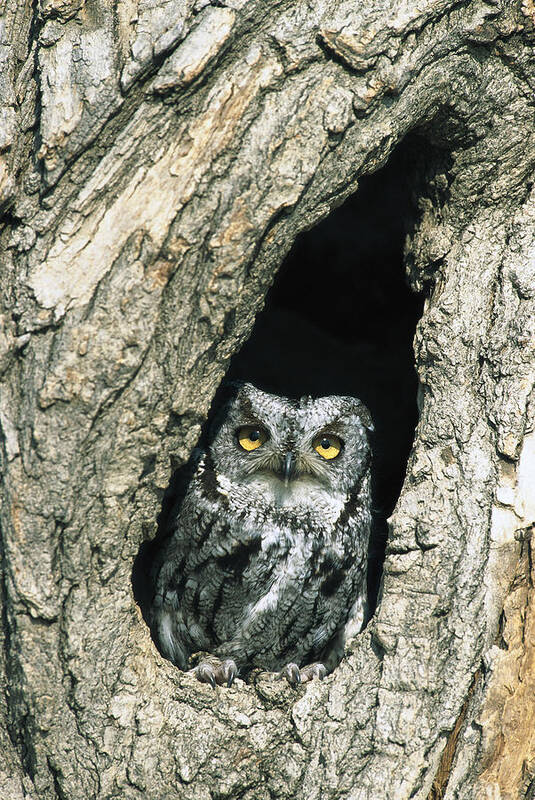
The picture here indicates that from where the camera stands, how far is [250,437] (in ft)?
10.3

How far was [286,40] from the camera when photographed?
7.38 feet

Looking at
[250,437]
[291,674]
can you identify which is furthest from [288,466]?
[291,674]

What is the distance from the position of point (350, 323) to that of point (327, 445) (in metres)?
1.50

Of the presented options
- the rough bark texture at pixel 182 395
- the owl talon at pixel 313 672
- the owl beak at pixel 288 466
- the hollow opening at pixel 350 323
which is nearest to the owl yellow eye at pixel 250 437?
the owl beak at pixel 288 466

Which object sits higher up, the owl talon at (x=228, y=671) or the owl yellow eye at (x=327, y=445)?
the owl yellow eye at (x=327, y=445)

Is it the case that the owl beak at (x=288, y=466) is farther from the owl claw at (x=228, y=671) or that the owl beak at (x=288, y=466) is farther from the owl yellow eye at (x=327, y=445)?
the owl claw at (x=228, y=671)

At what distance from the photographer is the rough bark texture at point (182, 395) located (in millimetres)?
2145

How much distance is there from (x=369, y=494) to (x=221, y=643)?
888mm

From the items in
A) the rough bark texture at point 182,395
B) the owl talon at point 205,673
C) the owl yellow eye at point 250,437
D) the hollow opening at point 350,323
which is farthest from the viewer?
the hollow opening at point 350,323

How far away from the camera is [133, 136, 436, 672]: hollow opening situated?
4.24 m

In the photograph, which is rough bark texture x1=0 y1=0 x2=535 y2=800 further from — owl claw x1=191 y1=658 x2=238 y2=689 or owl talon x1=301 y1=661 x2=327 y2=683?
owl talon x1=301 y1=661 x2=327 y2=683

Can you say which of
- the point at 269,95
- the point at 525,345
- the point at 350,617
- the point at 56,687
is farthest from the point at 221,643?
the point at 269,95

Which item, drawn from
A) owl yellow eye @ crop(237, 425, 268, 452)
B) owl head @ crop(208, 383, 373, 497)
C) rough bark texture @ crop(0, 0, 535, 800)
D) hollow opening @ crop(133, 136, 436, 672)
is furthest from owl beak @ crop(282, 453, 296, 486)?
hollow opening @ crop(133, 136, 436, 672)

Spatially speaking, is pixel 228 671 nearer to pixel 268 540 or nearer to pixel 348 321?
pixel 268 540
